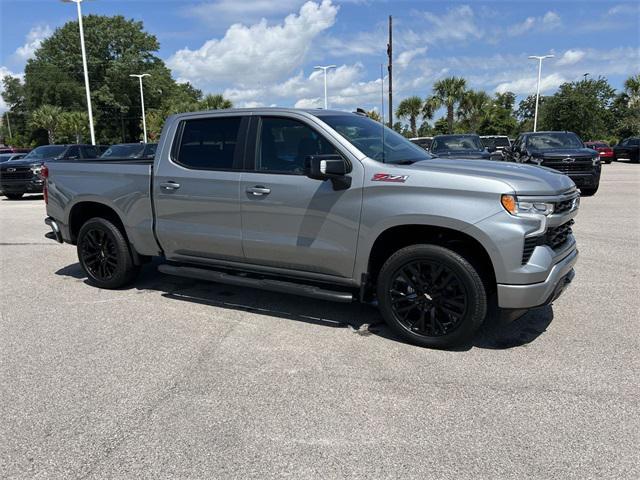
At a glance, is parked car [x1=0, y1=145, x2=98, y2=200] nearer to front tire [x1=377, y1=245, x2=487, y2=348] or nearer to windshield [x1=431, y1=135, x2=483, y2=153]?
windshield [x1=431, y1=135, x2=483, y2=153]

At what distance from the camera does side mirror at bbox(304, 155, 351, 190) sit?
158 inches

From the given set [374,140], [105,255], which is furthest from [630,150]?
[105,255]

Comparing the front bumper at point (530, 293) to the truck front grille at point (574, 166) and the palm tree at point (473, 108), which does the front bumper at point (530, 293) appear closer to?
the truck front grille at point (574, 166)

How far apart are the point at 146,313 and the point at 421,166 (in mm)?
3036

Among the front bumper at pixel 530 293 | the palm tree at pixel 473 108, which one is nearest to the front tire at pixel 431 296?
the front bumper at pixel 530 293

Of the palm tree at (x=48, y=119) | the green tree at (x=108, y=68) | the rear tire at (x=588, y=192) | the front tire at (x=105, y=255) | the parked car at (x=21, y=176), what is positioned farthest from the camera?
the green tree at (x=108, y=68)

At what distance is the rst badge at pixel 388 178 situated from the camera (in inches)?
159

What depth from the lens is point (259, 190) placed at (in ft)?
15.2

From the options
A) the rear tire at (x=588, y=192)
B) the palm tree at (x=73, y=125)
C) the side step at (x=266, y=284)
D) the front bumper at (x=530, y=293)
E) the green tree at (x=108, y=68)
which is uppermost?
the green tree at (x=108, y=68)

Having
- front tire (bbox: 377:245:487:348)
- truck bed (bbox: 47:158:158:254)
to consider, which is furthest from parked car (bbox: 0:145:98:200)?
front tire (bbox: 377:245:487:348)

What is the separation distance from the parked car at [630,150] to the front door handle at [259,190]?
111 feet

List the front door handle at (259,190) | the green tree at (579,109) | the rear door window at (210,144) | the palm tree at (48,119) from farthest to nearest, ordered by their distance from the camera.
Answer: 1. the palm tree at (48,119)
2. the green tree at (579,109)
3. the rear door window at (210,144)
4. the front door handle at (259,190)

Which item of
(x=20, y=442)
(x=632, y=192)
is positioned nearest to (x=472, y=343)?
(x=20, y=442)

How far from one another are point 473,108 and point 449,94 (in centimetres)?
285
